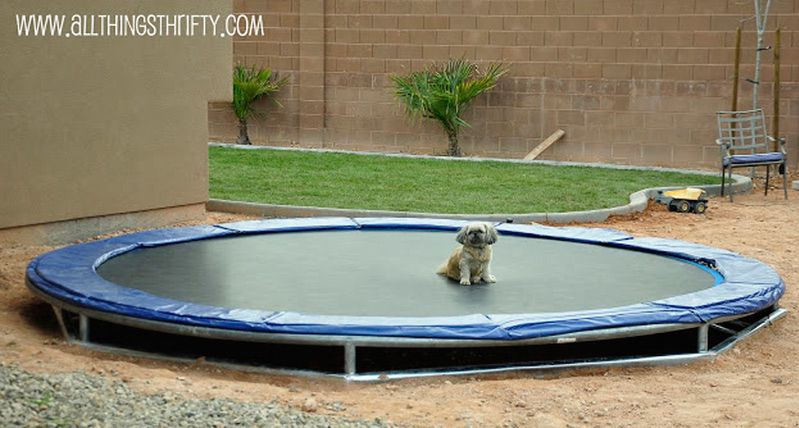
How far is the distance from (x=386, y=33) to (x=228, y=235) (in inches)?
247

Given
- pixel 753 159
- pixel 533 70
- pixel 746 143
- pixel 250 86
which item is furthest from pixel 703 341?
pixel 250 86

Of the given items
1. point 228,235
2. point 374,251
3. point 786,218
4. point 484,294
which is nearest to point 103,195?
point 228,235

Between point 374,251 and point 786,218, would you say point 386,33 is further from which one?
point 374,251

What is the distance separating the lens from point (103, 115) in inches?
286

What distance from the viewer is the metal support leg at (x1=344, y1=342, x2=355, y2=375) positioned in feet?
14.1

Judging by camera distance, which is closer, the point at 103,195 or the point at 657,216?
the point at 103,195

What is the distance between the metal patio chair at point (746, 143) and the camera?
9.51m

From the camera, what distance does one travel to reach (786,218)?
340 inches

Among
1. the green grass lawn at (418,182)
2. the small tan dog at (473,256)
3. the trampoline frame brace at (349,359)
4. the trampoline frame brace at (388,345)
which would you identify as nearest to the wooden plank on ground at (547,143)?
the green grass lawn at (418,182)

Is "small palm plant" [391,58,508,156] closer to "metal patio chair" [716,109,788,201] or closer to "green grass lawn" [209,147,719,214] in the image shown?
"green grass lawn" [209,147,719,214]

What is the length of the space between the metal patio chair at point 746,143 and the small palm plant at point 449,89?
2386 mm

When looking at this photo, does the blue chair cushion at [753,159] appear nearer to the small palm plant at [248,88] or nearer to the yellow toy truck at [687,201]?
the yellow toy truck at [687,201]

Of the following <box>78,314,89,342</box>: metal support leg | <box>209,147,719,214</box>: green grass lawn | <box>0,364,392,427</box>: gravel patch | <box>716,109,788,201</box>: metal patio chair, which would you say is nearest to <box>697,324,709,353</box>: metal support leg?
<box>0,364,392,427</box>: gravel patch

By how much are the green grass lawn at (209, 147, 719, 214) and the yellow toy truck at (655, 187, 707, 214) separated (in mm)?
354
